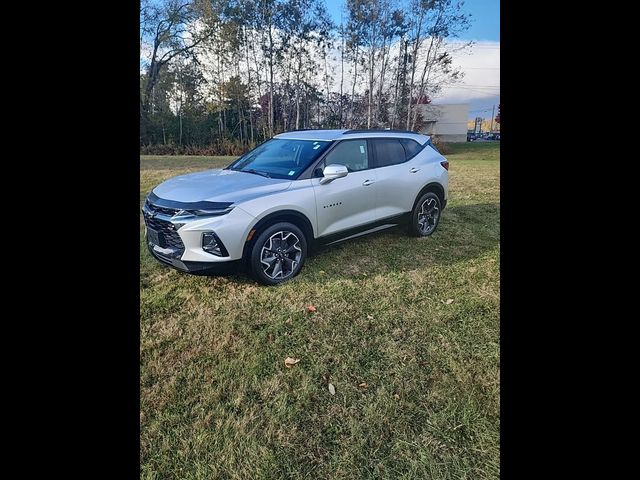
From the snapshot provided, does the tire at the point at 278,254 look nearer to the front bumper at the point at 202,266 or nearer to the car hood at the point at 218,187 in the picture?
the front bumper at the point at 202,266

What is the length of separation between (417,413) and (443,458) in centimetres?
21

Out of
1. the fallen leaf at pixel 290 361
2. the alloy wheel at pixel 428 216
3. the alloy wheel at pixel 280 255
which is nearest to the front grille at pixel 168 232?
the alloy wheel at pixel 280 255

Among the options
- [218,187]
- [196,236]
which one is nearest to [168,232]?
[196,236]

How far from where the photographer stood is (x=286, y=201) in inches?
98.5

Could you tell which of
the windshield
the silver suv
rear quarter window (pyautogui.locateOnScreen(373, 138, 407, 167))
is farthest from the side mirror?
rear quarter window (pyautogui.locateOnScreen(373, 138, 407, 167))

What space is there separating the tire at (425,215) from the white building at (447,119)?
0.70 metres

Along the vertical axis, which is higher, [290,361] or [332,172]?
[332,172]

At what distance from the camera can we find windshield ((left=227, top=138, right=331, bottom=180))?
2.70 metres

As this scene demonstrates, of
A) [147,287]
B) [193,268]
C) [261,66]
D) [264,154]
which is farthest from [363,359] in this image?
Result: [261,66]

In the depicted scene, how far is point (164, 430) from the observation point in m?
1.37

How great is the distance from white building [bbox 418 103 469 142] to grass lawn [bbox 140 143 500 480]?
18 centimetres

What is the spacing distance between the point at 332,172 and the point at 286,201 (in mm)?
435

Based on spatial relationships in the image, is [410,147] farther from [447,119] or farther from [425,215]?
[425,215]
